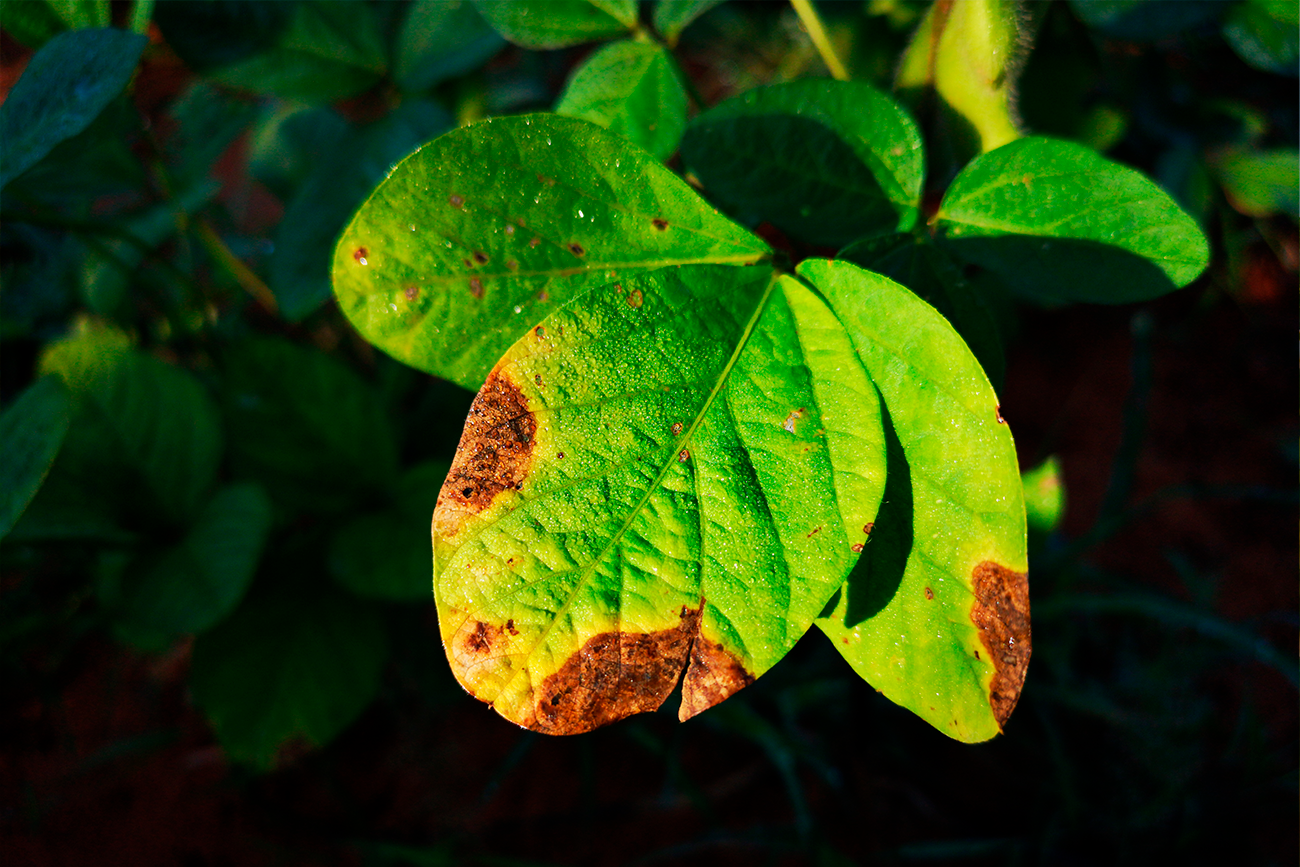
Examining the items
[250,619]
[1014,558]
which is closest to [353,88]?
[250,619]

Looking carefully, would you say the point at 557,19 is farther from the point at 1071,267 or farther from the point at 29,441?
the point at 29,441

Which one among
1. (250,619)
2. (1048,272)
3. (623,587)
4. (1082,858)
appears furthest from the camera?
(1082,858)

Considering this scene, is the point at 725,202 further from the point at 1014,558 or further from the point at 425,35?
the point at 425,35

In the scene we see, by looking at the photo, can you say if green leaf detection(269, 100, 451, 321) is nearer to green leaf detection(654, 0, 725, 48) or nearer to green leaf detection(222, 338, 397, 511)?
green leaf detection(222, 338, 397, 511)

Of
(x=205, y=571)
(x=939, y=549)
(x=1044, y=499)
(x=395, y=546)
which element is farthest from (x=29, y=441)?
(x=1044, y=499)

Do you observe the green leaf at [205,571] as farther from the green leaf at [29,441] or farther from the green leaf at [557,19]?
the green leaf at [557,19]

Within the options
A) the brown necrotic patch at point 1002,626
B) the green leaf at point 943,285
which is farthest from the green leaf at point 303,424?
the brown necrotic patch at point 1002,626
